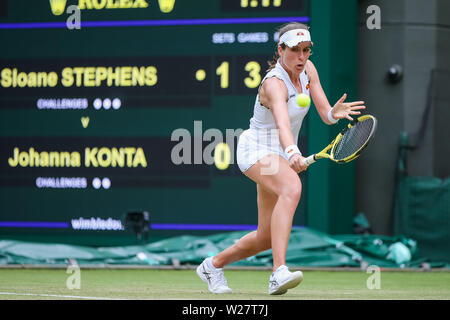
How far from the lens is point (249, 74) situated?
954cm

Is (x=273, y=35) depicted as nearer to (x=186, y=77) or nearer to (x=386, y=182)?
(x=186, y=77)

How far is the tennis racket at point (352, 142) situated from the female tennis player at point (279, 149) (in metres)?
0.09

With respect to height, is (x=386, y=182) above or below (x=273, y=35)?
below

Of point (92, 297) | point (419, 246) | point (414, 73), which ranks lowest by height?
point (419, 246)

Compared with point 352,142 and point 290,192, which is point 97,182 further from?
point 352,142

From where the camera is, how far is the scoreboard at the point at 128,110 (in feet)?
31.4

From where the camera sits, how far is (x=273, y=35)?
9555 millimetres

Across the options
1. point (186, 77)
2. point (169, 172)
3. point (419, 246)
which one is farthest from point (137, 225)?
point (419, 246)

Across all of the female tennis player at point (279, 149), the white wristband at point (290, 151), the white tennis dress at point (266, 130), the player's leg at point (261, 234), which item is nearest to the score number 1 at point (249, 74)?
the female tennis player at point (279, 149)

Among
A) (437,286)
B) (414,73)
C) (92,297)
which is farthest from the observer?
(414,73)

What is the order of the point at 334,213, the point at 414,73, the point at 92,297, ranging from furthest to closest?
1. the point at 414,73
2. the point at 334,213
3. the point at 92,297

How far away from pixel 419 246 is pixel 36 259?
428 centimetres

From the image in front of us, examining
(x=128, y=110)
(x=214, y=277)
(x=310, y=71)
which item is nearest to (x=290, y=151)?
(x=310, y=71)

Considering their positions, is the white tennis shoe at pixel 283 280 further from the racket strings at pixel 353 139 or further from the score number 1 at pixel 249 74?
the score number 1 at pixel 249 74
